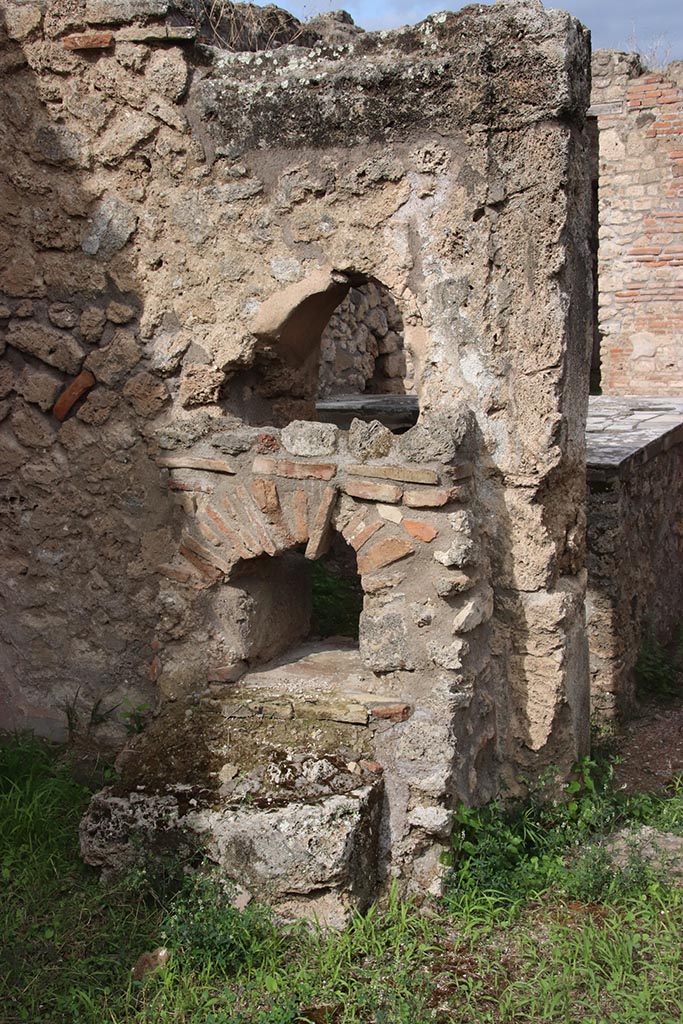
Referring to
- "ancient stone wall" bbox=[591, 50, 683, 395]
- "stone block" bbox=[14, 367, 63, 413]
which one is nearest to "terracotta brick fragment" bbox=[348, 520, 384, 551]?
"stone block" bbox=[14, 367, 63, 413]

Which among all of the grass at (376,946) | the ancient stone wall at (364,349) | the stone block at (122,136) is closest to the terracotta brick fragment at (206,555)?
the grass at (376,946)

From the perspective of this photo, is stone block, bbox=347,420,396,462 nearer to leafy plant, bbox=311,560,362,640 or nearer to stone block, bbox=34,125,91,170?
leafy plant, bbox=311,560,362,640

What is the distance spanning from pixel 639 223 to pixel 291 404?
7.27m

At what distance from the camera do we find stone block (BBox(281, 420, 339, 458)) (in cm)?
343

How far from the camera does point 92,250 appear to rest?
3.73 meters

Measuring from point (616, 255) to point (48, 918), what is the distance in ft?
29.1

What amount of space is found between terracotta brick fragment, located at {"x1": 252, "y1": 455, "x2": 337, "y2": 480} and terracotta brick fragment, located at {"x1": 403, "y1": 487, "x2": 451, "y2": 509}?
0.28 m

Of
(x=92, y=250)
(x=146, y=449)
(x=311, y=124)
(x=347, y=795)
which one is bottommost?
(x=347, y=795)

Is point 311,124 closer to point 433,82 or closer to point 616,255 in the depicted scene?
point 433,82

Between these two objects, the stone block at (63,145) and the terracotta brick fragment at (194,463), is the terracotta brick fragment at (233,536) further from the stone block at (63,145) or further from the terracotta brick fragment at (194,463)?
the stone block at (63,145)

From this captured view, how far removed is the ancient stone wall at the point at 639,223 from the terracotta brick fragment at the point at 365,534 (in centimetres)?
769

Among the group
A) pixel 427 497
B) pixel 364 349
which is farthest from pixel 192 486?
pixel 364 349

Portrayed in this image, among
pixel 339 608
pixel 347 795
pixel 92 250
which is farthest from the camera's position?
pixel 339 608

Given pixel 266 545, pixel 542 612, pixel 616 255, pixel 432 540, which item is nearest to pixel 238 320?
pixel 266 545
